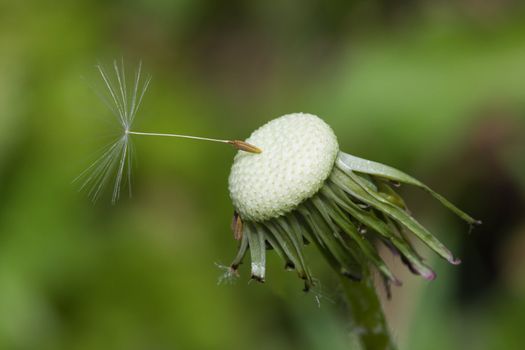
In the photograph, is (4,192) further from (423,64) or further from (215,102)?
(423,64)

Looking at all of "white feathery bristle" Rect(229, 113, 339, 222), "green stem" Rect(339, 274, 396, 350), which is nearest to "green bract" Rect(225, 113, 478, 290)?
"white feathery bristle" Rect(229, 113, 339, 222)

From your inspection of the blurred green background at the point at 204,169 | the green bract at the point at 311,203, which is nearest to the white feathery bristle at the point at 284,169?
the green bract at the point at 311,203

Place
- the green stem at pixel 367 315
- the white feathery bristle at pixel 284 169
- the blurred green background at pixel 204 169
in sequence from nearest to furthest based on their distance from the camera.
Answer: the white feathery bristle at pixel 284 169 < the green stem at pixel 367 315 < the blurred green background at pixel 204 169

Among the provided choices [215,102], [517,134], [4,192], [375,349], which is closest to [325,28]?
[215,102]

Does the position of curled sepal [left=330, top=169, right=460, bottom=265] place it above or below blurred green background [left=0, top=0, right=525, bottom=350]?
above

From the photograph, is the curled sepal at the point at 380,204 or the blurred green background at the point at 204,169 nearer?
the curled sepal at the point at 380,204

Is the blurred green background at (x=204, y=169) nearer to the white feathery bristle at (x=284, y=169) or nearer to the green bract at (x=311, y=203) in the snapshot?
the green bract at (x=311, y=203)

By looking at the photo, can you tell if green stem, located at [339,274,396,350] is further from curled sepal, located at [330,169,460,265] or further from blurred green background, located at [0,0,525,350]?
blurred green background, located at [0,0,525,350]
